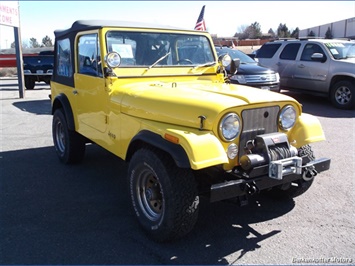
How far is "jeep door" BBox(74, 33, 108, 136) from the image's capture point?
4.23m

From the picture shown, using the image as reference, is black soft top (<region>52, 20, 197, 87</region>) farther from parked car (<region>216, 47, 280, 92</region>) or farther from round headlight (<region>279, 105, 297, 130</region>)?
parked car (<region>216, 47, 280, 92</region>)

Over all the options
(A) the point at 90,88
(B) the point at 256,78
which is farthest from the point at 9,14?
(A) the point at 90,88

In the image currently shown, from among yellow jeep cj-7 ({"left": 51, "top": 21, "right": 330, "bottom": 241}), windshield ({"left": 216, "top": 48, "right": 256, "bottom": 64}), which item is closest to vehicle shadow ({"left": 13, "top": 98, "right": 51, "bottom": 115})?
windshield ({"left": 216, "top": 48, "right": 256, "bottom": 64})

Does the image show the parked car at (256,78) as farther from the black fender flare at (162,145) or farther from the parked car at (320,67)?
the black fender flare at (162,145)

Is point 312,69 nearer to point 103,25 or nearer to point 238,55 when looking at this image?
point 238,55

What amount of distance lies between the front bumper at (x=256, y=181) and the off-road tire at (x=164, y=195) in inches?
10.2

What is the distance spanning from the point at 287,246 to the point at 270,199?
100 cm

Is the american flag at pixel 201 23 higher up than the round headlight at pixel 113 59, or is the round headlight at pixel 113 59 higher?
the american flag at pixel 201 23

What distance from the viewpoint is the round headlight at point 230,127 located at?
310 cm

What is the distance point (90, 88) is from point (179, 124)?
1.74 m

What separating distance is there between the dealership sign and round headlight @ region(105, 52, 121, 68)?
9.99 metres

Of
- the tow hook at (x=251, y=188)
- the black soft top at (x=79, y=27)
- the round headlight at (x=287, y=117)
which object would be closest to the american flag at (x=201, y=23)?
the black soft top at (x=79, y=27)

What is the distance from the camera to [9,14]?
12453 millimetres

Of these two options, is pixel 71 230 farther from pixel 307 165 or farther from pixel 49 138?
pixel 49 138
